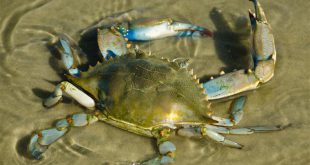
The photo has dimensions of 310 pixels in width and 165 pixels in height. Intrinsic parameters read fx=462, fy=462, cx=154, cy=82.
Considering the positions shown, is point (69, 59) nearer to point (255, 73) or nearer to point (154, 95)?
point (154, 95)

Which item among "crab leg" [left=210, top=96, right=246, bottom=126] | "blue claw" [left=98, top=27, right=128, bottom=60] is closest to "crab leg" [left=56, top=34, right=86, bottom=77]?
"blue claw" [left=98, top=27, right=128, bottom=60]

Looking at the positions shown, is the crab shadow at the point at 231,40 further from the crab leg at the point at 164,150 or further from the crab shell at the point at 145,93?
the crab leg at the point at 164,150

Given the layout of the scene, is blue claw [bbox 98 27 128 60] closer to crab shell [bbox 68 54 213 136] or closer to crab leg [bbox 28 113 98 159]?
crab shell [bbox 68 54 213 136]

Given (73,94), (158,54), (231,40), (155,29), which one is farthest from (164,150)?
(231,40)

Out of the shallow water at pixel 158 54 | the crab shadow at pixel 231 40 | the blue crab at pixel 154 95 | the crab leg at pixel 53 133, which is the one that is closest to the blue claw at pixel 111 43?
the blue crab at pixel 154 95

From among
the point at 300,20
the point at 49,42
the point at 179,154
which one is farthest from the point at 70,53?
the point at 300,20

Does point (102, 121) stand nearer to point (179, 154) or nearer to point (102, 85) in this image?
point (102, 85)
